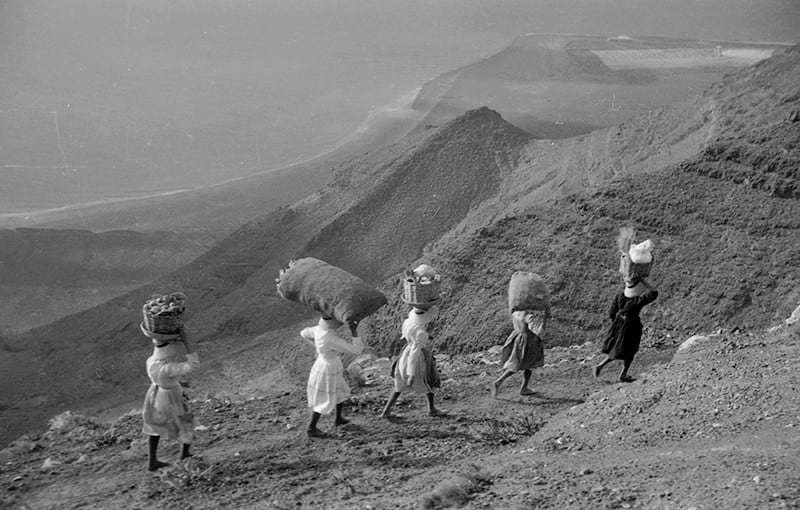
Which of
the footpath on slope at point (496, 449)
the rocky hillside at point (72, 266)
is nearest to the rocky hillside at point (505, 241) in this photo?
the footpath on slope at point (496, 449)

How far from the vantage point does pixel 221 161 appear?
30.0 m

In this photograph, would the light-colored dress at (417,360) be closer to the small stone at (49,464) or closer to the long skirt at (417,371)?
the long skirt at (417,371)

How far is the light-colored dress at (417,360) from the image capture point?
9016mm

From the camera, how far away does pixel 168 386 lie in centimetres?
807

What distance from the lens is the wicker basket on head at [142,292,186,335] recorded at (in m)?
7.89

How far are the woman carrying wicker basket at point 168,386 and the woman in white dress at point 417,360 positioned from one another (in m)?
2.16

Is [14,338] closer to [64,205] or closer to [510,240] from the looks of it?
[510,240]

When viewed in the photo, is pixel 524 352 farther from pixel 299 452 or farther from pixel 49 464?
pixel 49 464

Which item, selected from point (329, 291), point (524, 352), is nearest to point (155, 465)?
point (329, 291)

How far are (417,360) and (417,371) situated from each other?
0.36 ft

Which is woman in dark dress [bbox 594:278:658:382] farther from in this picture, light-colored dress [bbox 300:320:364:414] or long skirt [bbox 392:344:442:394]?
light-colored dress [bbox 300:320:364:414]

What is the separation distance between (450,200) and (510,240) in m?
4.55

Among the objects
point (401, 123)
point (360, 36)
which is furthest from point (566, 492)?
point (360, 36)

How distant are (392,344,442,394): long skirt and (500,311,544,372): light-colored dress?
0.96 metres
